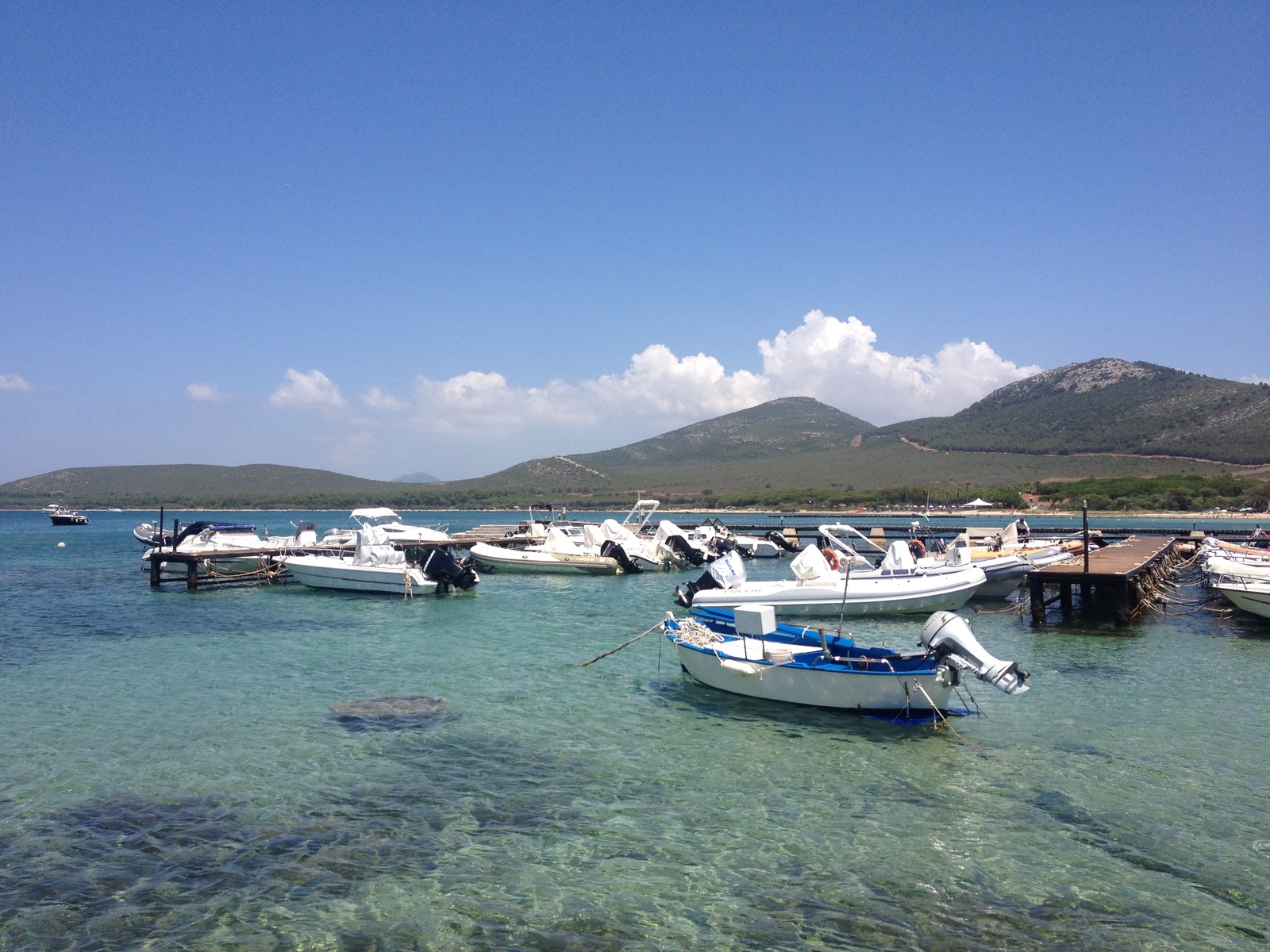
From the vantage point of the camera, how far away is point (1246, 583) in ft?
73.1

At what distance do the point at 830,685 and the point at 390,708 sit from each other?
7.77 meters

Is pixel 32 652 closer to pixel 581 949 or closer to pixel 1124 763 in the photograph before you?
pixel 581 949

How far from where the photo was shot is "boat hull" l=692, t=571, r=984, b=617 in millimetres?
24719

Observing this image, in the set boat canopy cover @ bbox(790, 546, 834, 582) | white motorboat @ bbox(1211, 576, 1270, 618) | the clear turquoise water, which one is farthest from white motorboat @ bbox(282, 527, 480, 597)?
white motorboat @ bbox(1211, 576, 1270, 618)

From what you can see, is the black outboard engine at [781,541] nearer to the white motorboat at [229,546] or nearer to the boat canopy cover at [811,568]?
the boat canopy cover at [811,568]

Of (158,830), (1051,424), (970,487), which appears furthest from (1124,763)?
(1051,424)

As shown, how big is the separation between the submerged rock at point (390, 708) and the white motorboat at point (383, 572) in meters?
15.9

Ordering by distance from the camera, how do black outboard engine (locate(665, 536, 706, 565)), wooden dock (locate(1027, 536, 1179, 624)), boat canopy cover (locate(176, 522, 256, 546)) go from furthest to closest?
black outboard engine (locate(665, 536, 706, 565)) < boat canopy cover (locate(176, 522, 256, 546)) < wooden dock (locate(1027, 536, 1179, 624))

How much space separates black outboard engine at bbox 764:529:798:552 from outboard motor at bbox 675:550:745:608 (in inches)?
965

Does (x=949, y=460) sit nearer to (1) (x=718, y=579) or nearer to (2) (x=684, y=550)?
(2) (x=684, y=550)

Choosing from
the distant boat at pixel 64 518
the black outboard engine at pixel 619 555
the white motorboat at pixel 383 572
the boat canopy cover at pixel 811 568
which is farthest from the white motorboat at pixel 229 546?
the distant boat at pixel 64 518

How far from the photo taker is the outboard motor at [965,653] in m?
12.5

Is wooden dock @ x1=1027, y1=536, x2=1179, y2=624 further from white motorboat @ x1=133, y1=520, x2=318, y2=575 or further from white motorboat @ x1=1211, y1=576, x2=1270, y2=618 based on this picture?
white motorboat @ x1=133, y1=520, x2=318, y2=575

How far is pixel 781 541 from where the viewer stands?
168ft
